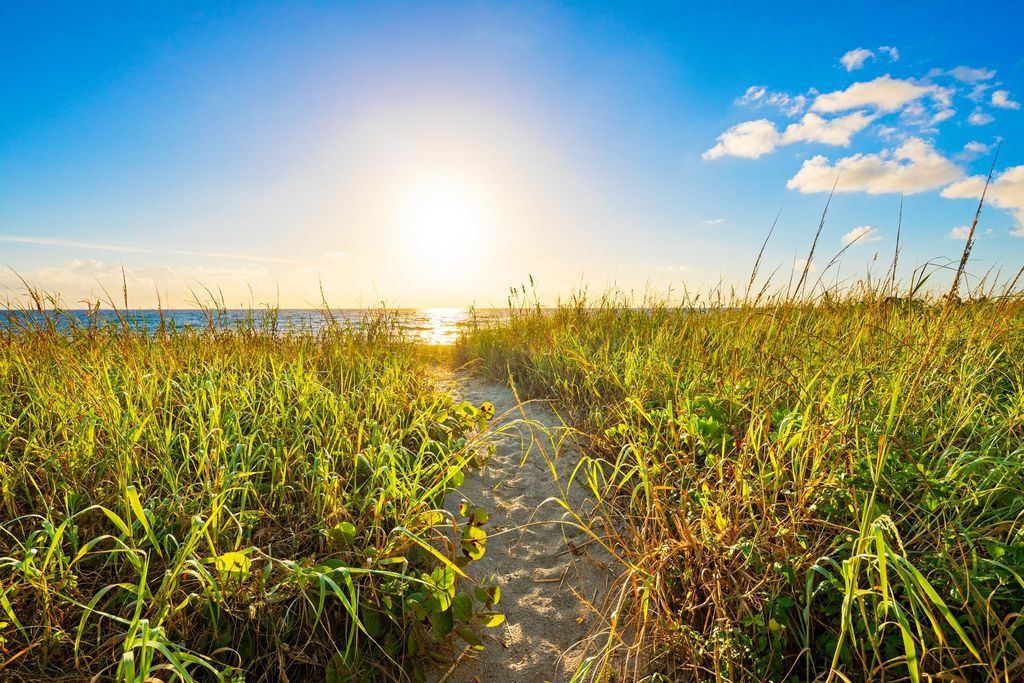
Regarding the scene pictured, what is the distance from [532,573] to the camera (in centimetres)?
220

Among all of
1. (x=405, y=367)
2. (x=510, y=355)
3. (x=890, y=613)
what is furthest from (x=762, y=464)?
(x=510, y=355)

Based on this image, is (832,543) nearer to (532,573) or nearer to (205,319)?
(532,573)

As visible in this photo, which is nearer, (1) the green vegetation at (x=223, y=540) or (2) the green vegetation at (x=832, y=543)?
(2) the green vegetation at (x=832, y=543)

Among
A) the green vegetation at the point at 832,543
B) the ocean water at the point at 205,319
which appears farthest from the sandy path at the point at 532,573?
the ocean water at the point at 205,319

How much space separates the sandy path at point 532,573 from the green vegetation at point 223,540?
0.50ft

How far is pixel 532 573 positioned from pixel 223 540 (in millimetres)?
1308

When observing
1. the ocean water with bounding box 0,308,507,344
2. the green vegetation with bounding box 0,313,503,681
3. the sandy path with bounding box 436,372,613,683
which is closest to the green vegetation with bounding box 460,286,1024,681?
the sandy path with bounding box 436,372,613,683

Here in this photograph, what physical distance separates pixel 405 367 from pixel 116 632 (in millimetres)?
2584

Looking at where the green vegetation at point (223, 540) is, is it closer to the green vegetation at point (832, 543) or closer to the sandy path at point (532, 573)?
the sandy path at point (532, 573)

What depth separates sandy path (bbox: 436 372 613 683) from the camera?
5.81ft

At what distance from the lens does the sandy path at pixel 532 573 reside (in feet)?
5.81

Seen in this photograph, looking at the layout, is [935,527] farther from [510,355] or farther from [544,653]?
[510,355]

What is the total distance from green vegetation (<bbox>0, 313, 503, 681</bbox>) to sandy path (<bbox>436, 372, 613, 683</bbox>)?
152 millimetres

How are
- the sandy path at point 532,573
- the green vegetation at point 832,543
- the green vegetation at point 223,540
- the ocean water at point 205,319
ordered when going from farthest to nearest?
the ocean water at point 205,319
the sandy path at point 532,573
the green vegetation at point 223,540
the green vegetation at point 832,543
